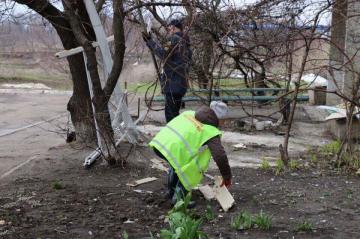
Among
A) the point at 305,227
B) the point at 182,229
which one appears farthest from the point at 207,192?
the point at 182,229

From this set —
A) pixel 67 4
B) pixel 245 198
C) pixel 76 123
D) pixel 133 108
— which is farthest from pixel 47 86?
pixel 245 198

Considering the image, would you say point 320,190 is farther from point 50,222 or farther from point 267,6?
point 267,6

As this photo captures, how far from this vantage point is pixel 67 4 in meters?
6.40

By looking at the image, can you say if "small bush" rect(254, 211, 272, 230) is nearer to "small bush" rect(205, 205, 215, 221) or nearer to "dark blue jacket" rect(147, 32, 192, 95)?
"small bush" rect(205, 205, 215, 221)

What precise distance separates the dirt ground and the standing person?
3.06ft

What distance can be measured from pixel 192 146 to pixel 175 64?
3373 mm

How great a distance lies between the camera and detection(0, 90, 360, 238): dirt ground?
4.39 meters

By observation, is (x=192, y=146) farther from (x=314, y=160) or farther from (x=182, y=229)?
(x=314, y=160)

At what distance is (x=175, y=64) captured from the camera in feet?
25.8

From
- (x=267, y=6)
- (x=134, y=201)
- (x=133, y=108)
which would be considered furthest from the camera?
(x=133, y=108)

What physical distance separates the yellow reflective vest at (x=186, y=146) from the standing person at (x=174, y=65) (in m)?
2.40

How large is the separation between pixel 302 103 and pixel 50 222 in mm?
10529

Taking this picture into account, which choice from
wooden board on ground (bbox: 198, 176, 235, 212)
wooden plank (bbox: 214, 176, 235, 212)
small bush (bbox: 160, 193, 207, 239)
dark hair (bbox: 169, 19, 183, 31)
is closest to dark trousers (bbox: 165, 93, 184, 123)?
dark hair (bbox: 169, 19, 183, 31)

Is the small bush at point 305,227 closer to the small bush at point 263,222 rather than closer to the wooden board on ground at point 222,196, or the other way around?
the small bush at point 263,222
